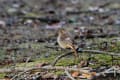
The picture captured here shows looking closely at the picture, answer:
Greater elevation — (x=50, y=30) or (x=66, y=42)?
(x=50, y=30)

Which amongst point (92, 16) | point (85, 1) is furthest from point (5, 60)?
point (85, 1)

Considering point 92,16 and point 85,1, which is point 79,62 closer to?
point 92,16

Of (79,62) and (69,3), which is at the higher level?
(69,3)

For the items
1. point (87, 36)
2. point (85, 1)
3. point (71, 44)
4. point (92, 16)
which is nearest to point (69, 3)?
point (85, 1)

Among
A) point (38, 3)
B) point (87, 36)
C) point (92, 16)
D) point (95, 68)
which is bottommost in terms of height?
point (95, 68)

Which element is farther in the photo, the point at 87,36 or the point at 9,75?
the point at 87,36

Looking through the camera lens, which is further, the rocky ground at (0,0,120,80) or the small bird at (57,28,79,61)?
the rocky ground at (0,0,120,80)

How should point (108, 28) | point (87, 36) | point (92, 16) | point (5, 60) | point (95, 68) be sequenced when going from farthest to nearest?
point (92, 16) < point (108, 28) < point (87, 36) < point (5, 60) < point (95, 68)

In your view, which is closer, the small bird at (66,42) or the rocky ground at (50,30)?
the small bird at (66,42)

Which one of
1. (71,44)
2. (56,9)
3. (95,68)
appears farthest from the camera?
(56,9)

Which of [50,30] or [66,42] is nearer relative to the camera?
[66,42]
